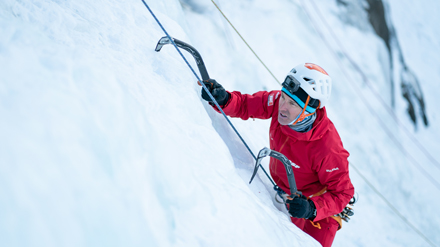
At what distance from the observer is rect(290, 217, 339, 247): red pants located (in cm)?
167

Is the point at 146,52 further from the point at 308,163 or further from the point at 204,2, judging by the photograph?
the point at 204,2

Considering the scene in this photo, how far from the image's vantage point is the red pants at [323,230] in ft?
5.48

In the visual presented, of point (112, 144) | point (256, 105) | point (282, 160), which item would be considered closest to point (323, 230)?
point (282, 160)

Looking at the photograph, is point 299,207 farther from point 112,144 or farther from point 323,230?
Answer: point 112,144

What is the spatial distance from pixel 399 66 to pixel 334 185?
12.8ft

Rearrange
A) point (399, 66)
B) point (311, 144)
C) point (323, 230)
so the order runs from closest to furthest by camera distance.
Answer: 1. point (311, 144)
2. point (323, 230)
3. point (399, 66)

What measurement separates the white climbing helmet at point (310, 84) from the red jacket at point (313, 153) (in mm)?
118

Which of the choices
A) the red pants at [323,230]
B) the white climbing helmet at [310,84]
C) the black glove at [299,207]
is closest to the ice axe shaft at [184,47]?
the white climbing helmet at [310,84]

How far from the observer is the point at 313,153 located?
1.56m

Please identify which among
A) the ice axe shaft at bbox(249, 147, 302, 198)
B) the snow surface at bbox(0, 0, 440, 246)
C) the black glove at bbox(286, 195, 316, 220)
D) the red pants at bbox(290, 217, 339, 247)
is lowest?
the red pants at bbox(290, 217, 339, 247)

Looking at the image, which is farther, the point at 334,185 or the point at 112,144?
the point at 334,185

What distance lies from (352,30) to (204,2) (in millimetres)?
2523

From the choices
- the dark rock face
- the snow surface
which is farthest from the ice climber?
the dark rock face

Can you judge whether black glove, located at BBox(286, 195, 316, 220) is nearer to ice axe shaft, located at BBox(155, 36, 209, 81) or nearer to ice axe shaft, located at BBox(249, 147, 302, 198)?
ice axe shaft, located at BBox(249, 147, 302, 198)
